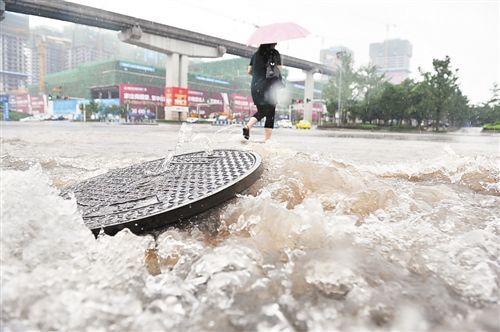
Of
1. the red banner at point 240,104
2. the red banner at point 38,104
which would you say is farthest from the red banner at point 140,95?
the red banner at point 38,104

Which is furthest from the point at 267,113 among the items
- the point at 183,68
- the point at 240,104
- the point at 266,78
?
the point at 240,104

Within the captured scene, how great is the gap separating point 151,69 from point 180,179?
77562 mm

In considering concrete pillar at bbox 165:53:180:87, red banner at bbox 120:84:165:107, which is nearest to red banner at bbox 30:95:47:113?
red banner at bbox 120:84:165:107

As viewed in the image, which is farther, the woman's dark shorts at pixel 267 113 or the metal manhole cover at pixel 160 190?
the woman's dark shorts at pixel 267 113

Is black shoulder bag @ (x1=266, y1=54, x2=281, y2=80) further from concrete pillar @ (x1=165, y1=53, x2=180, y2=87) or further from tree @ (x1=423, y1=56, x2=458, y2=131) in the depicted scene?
concrete pillar @ (x1=165, y1=53, x2=180, y2=87)

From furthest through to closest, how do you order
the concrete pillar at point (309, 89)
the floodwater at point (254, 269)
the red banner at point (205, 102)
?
the red banner at point (205, 102), the concrete pillar at point (309, 89), the floodwater at point (254, 269)

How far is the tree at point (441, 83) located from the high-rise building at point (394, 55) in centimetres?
8961

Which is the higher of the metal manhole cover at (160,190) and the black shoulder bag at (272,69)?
the black shoulder bag at (272,69)

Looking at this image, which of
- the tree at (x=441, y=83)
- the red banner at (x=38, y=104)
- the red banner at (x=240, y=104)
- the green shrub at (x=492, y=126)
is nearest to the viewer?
the green shrub at (x=492, y=126)

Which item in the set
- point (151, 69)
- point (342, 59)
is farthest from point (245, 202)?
point (151, 69)

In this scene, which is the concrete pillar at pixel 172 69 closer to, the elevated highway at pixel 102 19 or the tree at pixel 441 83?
the elevated highway at pixel 102 19

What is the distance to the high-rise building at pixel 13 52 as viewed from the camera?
64062 mm

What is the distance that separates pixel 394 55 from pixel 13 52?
331 feet

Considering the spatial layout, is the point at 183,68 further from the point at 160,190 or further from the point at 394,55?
the point at 394,55
